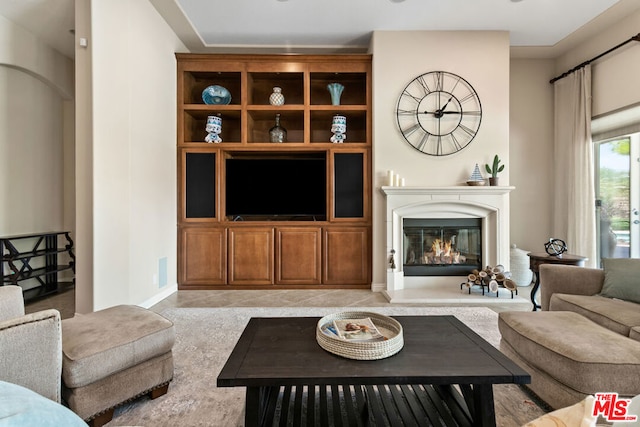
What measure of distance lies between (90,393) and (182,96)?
12.2ft

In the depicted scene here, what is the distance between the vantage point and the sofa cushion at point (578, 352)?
4.50 feet

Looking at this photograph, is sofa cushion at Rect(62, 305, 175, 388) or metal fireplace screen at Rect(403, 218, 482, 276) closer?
sofa cushion at Rect(62, 305, 175, 388)

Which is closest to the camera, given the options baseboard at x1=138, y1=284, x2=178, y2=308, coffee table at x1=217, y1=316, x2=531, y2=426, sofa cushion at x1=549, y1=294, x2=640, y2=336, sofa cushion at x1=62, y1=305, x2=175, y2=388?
coffee table at x1=217, y1=316, x2=531, y2=426

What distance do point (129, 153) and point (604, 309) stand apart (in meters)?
3.98

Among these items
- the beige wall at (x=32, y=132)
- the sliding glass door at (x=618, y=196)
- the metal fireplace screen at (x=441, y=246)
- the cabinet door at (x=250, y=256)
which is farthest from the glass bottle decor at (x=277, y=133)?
A: the sliding glass door at (x=618, y=196)

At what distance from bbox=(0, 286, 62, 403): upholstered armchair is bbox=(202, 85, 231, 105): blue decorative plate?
365 cm

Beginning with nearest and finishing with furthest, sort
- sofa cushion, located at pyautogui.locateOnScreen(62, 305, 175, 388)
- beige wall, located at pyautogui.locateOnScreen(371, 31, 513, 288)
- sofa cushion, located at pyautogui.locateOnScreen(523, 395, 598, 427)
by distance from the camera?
sofa cushion, located at pyautogui.locateOnScreen(523, 395, 598, 427) → sofa cushion, located at pyautogui.locateOnScreen(62, 305, 175, 388) → beige wall, located at pyautogui.locateOnScreen(371, 31, 513, 288)

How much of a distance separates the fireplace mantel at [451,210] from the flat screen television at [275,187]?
0.94 metres

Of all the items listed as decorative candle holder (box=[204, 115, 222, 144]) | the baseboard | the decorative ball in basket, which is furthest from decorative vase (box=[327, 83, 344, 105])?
the baseboard

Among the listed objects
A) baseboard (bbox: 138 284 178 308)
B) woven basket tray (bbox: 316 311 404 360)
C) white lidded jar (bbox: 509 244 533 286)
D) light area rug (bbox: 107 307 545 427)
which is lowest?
light area rug (bbox: 107 307 545 427)

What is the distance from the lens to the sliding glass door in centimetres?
376

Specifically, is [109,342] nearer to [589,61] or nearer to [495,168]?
[495,168]

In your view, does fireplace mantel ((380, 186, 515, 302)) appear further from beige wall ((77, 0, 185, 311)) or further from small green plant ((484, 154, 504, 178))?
beige wall ((77, 0, 185, 311))

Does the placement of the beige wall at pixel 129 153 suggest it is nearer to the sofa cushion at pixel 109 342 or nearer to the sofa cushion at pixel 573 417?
the sofa cushion at pixel 109 342
